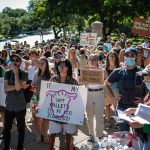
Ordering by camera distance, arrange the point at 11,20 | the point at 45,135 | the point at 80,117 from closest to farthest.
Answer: the point at 80,117 < the point at 45,135 < the point at 11,20

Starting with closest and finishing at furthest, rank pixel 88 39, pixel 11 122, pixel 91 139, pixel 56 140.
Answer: pixel 11 122 < pixel 91 139 < pixel 56 140 < pixel 88 39

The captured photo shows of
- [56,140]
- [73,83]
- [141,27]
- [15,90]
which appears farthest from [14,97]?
[141,27]

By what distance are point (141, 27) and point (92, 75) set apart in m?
9.18

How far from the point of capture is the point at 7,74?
5559 millimetres

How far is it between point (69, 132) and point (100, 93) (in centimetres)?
123

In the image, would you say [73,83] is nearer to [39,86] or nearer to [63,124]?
[63,124]

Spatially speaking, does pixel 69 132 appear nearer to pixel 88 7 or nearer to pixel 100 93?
pixel 100 93

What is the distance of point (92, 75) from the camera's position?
6.17 metres

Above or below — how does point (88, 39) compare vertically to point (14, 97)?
above

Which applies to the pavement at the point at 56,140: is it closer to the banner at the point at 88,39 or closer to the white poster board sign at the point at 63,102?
the white poster board sign at the point at 63,102

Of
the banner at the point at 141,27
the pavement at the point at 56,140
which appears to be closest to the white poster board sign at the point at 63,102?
the pavement at the point at 56,140

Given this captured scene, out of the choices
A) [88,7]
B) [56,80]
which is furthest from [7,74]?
[88,7]

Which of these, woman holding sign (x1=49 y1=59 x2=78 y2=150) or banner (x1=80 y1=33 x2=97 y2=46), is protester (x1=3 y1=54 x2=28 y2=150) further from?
banner (x1=80 y1=33 x2=97 y2=46)

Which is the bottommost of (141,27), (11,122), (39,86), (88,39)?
(11,122)
